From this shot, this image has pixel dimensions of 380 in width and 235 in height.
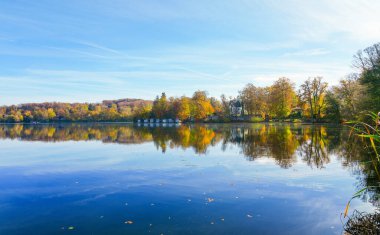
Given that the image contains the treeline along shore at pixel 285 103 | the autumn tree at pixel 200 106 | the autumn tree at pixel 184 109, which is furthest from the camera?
the autumn tree at pixel 184 109

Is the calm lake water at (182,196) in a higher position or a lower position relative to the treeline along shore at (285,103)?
lower

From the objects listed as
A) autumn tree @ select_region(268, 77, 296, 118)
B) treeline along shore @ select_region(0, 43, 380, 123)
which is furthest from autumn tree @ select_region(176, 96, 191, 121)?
autumn tree @ select_region(268, 77, 296, 118)

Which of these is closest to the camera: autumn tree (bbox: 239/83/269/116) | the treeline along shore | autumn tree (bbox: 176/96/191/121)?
the treeline along shore

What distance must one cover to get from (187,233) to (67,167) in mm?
11483

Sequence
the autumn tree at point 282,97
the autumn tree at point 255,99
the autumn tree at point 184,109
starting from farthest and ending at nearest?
the autumn tree at point 184,109
the autumn tree at point 255,99
the autumn tree at point 282,97

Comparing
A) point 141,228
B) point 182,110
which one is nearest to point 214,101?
point 182,110

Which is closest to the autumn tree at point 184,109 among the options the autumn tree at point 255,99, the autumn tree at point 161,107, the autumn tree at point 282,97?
the autumn tree at point 161,107

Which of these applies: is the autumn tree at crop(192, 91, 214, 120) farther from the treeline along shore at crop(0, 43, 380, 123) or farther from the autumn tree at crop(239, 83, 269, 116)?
the autumn tree at crop(239, 83, 269, 116)

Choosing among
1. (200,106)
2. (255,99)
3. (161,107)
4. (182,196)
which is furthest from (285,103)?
(182,196)

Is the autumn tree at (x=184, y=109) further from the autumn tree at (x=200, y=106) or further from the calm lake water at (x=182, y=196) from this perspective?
the calm lake water at (x=182, y=196)

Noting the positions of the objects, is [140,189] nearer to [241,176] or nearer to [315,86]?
[241,176]

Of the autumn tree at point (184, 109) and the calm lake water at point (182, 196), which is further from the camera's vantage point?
the autumn tree at point (184, 109)

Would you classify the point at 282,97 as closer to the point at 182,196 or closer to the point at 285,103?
the point at 285,103

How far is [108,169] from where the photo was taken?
52.0 ft
